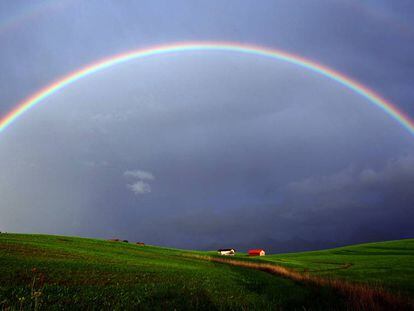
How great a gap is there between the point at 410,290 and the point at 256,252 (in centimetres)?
14490

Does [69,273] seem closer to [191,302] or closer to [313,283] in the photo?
[191,302]

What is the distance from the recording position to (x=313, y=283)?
99.6 feet

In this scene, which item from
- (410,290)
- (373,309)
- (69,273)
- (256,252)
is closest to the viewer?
(373,309)

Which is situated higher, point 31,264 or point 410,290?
point 31,264

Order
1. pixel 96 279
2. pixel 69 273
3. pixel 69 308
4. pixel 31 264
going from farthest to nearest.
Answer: pixel 31 264
pixel 69 273
pixel 96 279
pixel 69 308

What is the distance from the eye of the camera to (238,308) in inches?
675

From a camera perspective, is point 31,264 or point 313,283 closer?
point 31,264

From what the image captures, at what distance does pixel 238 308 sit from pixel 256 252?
523 feet

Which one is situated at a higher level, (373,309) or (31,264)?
(31,264)

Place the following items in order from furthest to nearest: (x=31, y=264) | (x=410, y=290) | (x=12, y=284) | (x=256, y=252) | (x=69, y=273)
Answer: (x=256, y=252), (x=410, y=290), (x=31, y=264), (x=69, y=273), (x=12, y=284)

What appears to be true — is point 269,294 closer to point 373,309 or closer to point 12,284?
point 373,309

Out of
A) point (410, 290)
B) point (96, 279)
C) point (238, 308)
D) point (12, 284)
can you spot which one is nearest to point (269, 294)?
point (238, 308)

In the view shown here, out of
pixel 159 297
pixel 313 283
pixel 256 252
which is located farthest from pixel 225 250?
pixel 159 297

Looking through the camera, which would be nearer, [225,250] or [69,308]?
[69,308]
